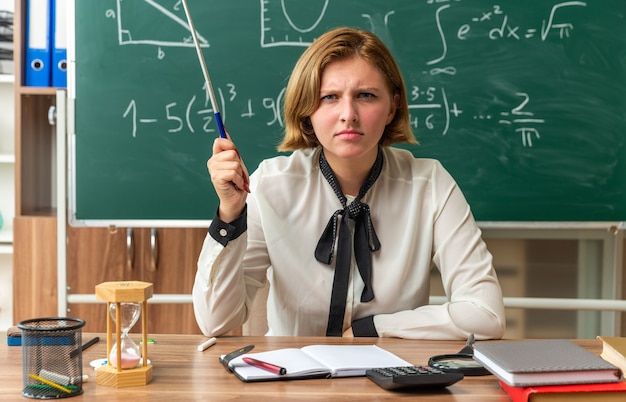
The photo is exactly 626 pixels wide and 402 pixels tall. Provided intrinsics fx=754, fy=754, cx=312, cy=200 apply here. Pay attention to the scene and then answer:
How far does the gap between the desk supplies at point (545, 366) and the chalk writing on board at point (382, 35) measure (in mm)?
1586

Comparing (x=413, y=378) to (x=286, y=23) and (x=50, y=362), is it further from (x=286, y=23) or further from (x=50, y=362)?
(x=286, y=23)

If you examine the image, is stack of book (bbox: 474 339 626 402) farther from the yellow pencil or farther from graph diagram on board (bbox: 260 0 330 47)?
graph diagram on board (bbox: 260 0 330 47)

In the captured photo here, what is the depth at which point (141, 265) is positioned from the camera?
2.84 metres

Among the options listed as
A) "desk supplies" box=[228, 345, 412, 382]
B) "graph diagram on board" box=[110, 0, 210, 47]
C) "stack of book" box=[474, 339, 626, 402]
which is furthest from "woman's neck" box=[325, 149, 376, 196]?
"graph diagram on board" box=[110, 0, 210, 47]

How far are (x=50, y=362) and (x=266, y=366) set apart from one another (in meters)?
0.35

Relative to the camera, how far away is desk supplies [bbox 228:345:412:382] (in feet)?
4.14

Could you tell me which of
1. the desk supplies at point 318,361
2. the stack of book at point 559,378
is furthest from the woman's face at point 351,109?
the stack of book at point 559,378

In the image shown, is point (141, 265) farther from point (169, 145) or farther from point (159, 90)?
point (159, 90)

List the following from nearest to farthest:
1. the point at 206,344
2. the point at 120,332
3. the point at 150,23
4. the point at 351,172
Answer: the point at 120,332, the point at 206,344, the point at 351,172, the point at 150,23

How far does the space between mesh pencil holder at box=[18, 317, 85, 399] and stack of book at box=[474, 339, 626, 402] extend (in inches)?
25.5

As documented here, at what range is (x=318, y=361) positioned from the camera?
134 cm

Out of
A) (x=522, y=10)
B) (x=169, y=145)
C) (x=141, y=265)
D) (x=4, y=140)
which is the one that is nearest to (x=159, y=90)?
(x=169, y=145)

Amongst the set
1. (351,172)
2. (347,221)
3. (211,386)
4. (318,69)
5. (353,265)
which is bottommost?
(211,386)

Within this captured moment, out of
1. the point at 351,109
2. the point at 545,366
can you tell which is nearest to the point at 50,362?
the point at 545,366
